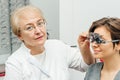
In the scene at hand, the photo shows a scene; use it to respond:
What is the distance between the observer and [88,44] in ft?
4.78

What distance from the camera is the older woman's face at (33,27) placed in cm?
148

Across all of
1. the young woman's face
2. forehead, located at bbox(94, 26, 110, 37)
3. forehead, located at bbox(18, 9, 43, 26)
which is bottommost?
the young woman's face

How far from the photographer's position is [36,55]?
5.22 ft

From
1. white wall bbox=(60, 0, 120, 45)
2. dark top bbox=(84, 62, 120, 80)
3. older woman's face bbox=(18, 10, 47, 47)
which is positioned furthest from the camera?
white wall bbox=(60, 0, 120, 45)

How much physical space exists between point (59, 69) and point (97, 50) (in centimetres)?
41

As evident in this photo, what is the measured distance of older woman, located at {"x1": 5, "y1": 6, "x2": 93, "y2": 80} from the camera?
1493 millimetres

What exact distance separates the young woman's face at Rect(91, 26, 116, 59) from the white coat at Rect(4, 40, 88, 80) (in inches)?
12.1

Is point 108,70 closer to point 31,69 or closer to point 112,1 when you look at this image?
point 31,69

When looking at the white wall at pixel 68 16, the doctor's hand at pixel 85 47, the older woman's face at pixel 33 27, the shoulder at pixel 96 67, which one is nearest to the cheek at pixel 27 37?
the older woman's face at pixel 33 27

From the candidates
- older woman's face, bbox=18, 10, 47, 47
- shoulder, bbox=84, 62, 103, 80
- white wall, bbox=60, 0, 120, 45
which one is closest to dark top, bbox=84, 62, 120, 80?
shoulder, bbox=84, 62, 103, 80

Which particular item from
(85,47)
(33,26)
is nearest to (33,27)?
(33,26)

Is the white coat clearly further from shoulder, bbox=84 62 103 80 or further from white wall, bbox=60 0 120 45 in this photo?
white wall, bbox=60 0 120 45

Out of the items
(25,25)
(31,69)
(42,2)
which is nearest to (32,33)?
(25,25)

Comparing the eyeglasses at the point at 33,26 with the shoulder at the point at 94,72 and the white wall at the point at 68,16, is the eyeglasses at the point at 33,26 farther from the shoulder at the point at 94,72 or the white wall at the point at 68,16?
the white wall at the point at 68,16
